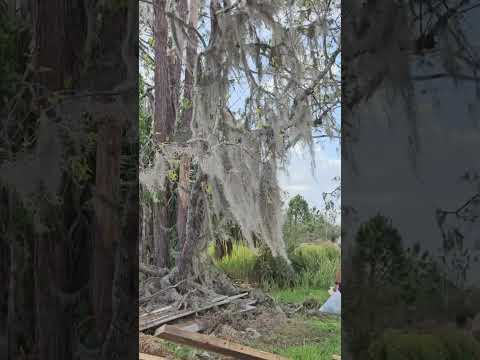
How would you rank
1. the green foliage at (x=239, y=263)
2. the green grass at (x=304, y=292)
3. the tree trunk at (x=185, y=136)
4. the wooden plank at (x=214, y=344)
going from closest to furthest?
the wooden plank at (x=214, y=344), the tree trunk at (x=185, y=136), the green grass at (x=304, y=292), the green foliage at (x=239, y=263)

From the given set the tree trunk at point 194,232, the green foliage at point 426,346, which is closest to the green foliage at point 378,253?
the green foliage at point 426,346

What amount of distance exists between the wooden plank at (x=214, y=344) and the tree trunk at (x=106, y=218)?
1466 mm

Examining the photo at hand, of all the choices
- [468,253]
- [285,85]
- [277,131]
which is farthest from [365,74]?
[285,85]

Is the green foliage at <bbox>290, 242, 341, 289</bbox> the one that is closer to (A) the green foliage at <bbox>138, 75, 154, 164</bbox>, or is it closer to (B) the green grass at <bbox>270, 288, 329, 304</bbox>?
(B) the green grass at <bbox>270, 288, 329, 304</bbox>

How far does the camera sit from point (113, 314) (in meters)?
0.80

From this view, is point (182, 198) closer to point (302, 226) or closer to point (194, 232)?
point (194, 232)

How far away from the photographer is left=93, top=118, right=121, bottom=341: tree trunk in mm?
799

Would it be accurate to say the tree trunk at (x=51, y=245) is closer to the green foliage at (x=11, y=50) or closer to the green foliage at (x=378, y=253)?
the green foliage at (x=11, y=50)

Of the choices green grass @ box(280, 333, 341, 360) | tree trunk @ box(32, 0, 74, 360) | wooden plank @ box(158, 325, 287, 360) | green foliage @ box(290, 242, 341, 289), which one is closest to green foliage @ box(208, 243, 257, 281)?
green foliage @ box(290, 242, 341, 289)

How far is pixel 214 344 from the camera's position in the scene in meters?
2.36

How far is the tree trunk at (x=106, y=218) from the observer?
799 millimetres

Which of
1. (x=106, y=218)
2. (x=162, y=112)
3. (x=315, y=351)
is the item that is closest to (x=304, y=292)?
(x=315, y=351)

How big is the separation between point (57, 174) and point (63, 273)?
169 mm

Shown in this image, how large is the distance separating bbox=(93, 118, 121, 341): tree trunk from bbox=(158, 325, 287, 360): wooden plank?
147cm
